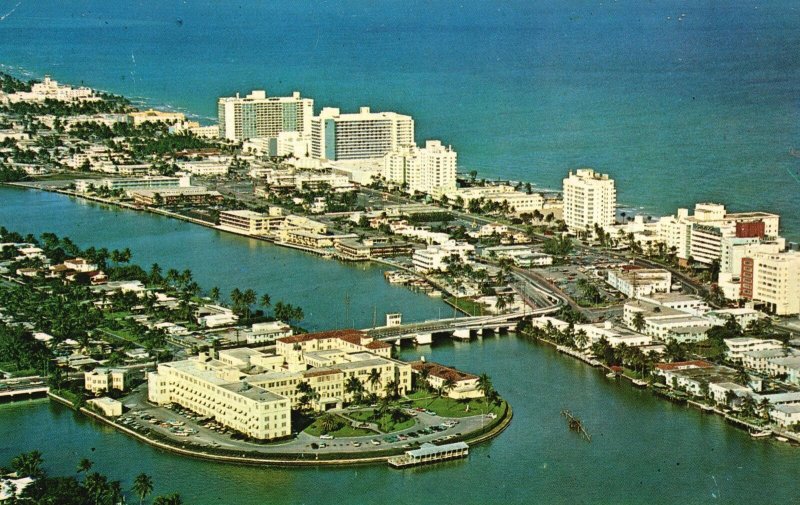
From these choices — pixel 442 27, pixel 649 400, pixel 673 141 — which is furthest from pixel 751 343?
pixel 442 27

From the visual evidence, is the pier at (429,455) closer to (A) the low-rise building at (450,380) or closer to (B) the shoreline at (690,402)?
(A) the low-rise building at (450,380)

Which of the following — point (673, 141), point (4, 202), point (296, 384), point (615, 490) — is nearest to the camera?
point (615, 490)

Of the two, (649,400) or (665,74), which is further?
(665,74)

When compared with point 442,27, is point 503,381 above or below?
below

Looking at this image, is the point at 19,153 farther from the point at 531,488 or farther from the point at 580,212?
the point at 531,488

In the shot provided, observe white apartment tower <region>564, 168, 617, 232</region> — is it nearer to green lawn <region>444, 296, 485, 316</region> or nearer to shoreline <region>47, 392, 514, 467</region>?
green lawn <region>444, 296, 485, 316</region>
